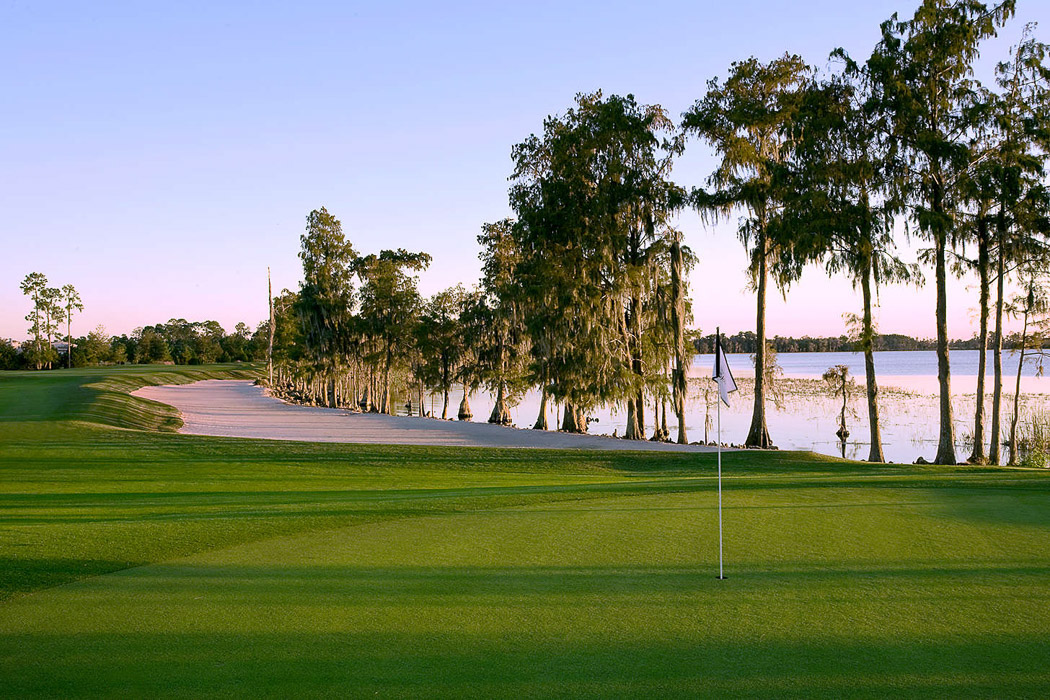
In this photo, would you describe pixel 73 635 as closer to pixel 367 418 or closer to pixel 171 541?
pixel 171 541

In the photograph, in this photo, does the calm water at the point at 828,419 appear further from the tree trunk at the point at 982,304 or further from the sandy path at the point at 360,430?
the tree trunk at the point at 982,304

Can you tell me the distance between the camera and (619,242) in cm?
2658

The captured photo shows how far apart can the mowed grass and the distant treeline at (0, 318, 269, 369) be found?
270 feet

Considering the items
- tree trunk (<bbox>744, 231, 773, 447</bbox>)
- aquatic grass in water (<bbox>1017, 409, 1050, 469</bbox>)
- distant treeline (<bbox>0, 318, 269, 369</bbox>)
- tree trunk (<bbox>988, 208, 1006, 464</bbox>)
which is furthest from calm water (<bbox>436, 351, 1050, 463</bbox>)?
distant treeline (<bbox>0, 318, 269, 369</bbox>)

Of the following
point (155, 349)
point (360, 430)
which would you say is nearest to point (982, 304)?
point (360, 430)

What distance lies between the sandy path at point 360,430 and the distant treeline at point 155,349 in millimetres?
52174

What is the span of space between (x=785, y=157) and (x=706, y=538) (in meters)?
17.6

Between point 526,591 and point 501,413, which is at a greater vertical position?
point 526,591

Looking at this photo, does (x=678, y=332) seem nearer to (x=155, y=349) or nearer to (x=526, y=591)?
(x=526, y=591)

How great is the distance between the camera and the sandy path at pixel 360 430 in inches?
964

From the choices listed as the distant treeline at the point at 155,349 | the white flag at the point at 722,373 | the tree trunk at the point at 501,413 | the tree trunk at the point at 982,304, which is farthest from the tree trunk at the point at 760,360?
the distant treeline at the point at 155,349

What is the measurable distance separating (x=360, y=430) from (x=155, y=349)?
85879 mm

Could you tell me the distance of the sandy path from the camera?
24484 millimetres

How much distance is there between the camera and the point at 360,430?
28.9 m
